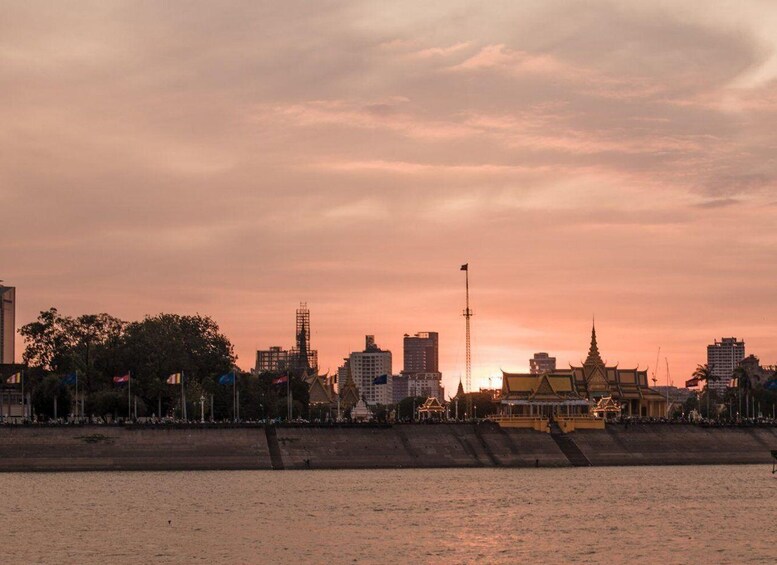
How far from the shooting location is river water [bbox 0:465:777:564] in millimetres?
105125

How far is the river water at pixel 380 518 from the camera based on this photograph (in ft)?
345

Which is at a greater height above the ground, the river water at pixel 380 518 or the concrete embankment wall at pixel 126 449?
the concrete embankment wall at pixel 126 449

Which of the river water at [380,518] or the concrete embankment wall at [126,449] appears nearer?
the river water at [380,518]

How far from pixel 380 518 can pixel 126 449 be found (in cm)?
6663

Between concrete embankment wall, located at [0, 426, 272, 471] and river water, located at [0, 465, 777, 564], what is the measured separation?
142 inches

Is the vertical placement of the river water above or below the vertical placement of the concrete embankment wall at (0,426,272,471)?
below

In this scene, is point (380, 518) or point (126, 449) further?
point (126, 449)

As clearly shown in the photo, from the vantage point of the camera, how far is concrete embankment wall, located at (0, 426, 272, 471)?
183 meters

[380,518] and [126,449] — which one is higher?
[126,449]

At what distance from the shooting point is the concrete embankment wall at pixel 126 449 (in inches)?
7190

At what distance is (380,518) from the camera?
417 feet

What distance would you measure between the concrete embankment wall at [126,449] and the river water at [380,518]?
3610 millimetres

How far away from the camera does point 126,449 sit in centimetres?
18625

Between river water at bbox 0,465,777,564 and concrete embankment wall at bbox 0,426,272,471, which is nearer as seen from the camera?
river water at bbox 0,465,777,564
